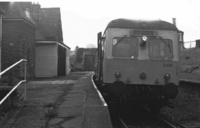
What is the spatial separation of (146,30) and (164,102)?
2.24m

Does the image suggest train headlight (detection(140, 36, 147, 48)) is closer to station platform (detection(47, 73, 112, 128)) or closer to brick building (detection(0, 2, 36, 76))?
station platform (detection(47, 73, 112, 128))

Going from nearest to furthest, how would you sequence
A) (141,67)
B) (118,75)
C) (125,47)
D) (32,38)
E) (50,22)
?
(118,75), (141,67), (125,47), (32,38), (50,22)

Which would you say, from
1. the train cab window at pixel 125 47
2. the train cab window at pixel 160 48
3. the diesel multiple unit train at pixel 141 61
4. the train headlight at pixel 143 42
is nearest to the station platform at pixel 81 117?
the diesel multiple unit train at pixel 141 61

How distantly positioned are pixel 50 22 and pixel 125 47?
2470 cm

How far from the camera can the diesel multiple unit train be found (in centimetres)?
820

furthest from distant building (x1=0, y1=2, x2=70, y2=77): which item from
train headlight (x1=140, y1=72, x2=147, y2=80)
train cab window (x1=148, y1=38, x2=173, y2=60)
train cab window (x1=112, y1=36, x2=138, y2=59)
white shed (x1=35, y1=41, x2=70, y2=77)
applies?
train headlight (x1=140, y1=72, x2=147, y2=80)

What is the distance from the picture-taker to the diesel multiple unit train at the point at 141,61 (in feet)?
26.9

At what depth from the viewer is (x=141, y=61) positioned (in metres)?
8.45

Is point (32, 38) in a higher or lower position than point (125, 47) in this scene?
higher

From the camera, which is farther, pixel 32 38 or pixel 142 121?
pixel 32 38

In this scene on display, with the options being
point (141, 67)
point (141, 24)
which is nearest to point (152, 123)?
point (141, 67)

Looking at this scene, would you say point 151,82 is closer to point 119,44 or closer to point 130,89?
point 130,89

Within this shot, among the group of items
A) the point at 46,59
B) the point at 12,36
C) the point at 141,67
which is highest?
the point at 12,36

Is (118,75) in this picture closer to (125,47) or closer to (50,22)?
(125,47)
